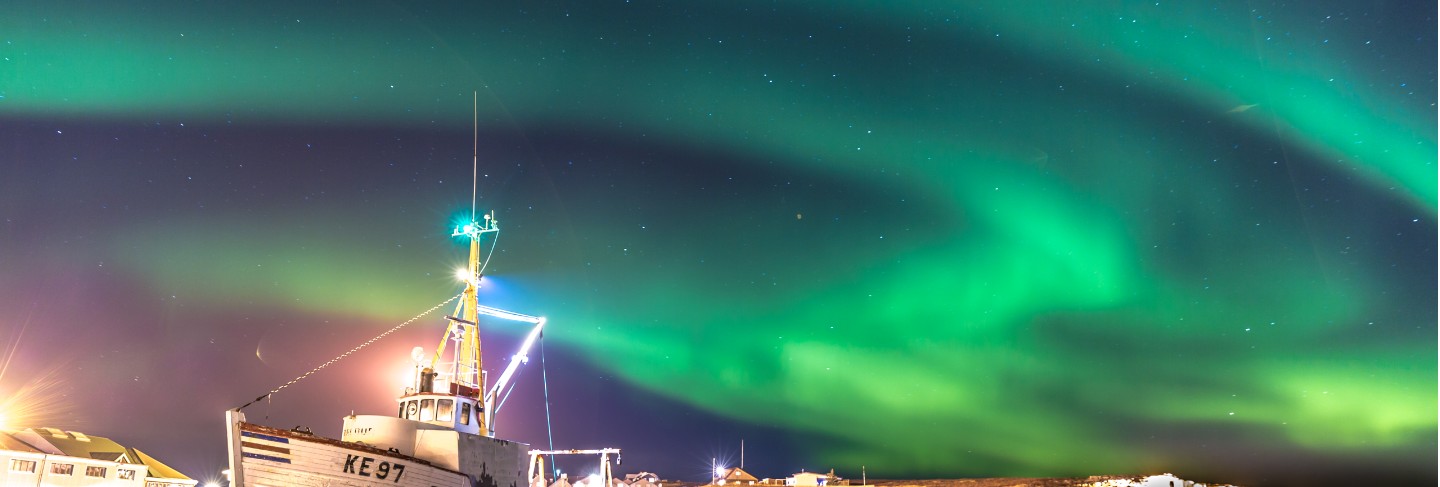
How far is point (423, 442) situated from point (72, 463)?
142 ft

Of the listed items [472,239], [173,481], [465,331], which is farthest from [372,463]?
[173,481]

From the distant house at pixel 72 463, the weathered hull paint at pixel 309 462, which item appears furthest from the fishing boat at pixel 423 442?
the distant house at pixel 72 463

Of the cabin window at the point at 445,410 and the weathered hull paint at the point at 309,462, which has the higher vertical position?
the cabin window at the point at 445,410

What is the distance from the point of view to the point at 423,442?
1625 inches

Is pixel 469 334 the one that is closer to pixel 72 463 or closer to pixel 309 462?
pixel 309 462

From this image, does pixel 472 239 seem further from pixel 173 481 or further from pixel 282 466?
pixel 173 481

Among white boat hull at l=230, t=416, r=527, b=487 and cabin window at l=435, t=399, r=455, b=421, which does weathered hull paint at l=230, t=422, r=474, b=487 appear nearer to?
white boat hull at l=230, t=416, r=527, b=487

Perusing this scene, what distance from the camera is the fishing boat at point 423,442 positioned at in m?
33.9

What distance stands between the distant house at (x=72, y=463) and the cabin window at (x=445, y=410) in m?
39.6

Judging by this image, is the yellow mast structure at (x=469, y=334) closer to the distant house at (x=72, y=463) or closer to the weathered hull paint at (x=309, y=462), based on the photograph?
the weathered hull paint at (x=309, y=462)

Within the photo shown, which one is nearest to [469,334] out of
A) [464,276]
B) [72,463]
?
[464,276]

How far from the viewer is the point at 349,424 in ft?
135

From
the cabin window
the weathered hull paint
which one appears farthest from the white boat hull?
the cabin window

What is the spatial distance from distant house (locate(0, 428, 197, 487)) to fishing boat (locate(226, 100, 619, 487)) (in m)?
35.3
